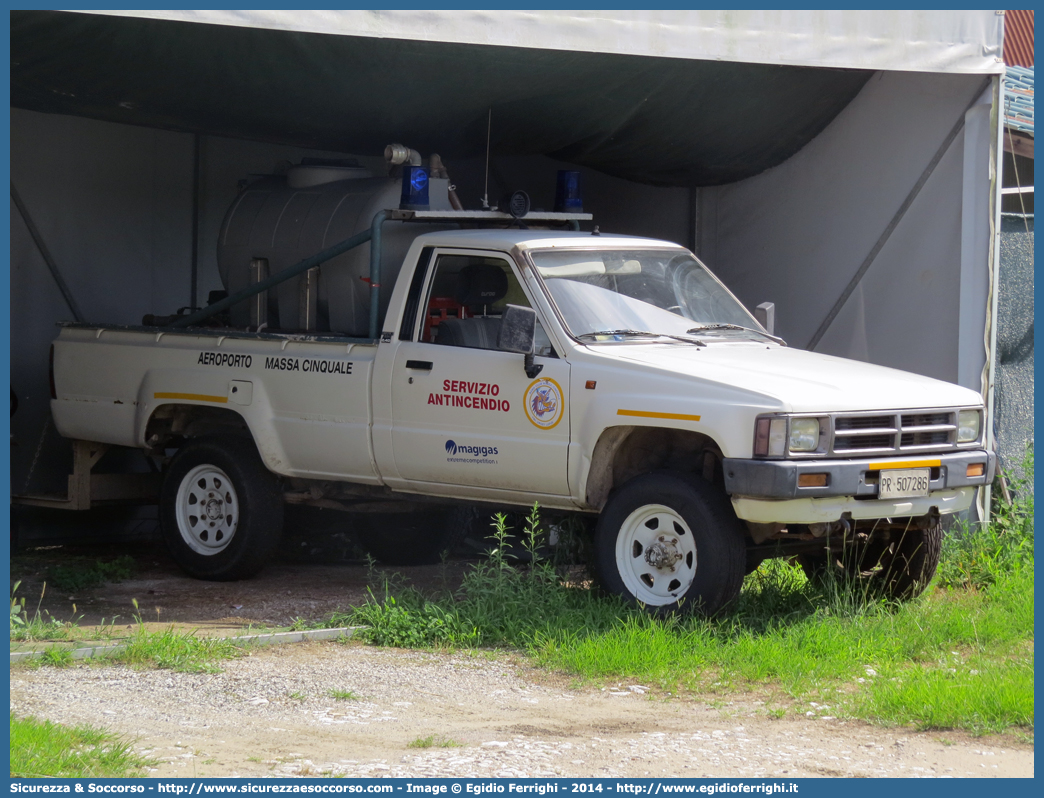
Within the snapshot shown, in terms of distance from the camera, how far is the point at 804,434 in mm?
6605

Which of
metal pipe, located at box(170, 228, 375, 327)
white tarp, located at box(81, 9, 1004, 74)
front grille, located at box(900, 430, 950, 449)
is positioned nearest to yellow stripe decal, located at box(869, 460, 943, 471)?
front grille, located at box(900, 430, 950, 449)

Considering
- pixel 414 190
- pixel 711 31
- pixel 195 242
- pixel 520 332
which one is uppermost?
pixel 711 31

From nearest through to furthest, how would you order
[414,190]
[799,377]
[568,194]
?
1. [799,377]
2. [414,190]
3. [568,194]

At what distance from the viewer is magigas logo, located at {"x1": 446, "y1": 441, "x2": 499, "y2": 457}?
7.47m

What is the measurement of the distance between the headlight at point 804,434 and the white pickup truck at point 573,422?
0.03ft

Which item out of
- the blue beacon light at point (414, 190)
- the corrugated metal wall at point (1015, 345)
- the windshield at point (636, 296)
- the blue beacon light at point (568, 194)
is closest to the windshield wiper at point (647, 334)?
the windshield at point (636, 296)

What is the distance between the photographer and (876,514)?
22.3ft

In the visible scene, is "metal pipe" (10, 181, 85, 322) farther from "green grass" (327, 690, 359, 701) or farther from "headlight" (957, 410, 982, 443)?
"headlight" (957, 410, 982, 443)

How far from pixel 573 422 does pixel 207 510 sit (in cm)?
279

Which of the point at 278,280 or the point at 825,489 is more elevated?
the point at 278,280

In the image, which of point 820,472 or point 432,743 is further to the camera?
point 820,472

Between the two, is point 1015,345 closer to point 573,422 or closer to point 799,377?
point 799,377

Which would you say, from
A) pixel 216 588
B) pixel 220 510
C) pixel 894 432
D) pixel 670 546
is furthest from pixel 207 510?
pixel 894 432

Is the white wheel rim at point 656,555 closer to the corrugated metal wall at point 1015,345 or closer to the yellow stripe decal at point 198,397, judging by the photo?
the yellow stripe decal at point 198,397
